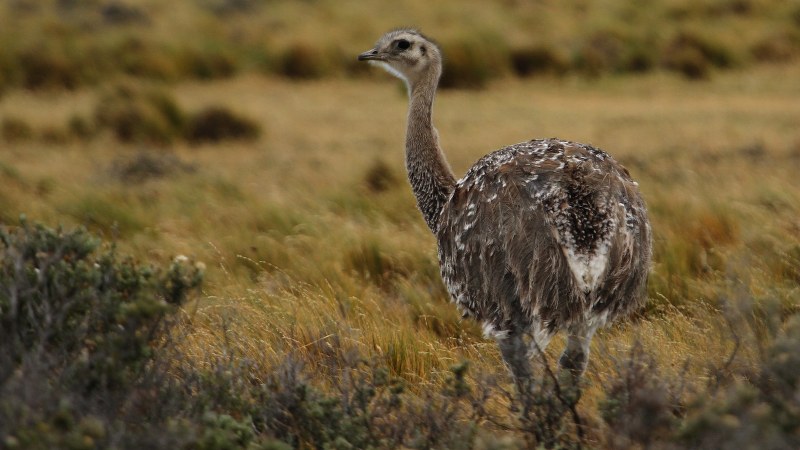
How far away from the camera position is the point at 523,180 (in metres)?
4.23

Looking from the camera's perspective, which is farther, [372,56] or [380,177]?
[380,177]

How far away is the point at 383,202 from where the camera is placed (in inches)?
350

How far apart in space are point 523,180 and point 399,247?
272 centimetres

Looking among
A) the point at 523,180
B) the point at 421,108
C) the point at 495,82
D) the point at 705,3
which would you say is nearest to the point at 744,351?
the point at 523,180

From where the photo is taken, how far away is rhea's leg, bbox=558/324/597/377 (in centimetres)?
414

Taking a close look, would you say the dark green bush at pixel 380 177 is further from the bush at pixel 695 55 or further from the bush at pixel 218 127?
the bush at pixel 695 55

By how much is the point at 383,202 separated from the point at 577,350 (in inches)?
188

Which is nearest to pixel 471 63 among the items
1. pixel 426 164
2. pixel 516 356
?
pixel 426 164

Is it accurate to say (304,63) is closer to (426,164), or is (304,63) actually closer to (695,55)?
(695,55)

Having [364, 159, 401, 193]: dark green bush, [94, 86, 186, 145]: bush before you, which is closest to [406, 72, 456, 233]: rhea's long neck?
[364, 159, 401, 193]: dark green bush

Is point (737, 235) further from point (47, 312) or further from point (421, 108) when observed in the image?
point (47, 312)

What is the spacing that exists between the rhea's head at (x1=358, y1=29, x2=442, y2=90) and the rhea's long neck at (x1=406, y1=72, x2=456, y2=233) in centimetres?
19

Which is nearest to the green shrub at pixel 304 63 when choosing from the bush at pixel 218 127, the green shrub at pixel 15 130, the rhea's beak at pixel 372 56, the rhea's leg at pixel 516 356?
the bush at pixel 218 127

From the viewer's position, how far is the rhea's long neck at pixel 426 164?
17.5 feet
